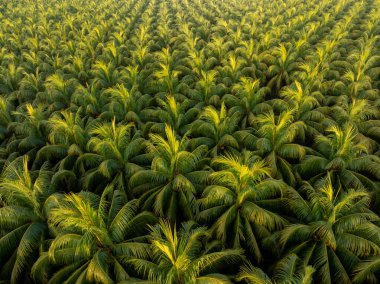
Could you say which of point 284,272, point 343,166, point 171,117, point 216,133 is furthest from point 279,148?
point 284,272

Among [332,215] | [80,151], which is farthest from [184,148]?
[332,215]

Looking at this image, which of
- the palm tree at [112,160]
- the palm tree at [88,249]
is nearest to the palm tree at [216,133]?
the palm tree at [112,160]

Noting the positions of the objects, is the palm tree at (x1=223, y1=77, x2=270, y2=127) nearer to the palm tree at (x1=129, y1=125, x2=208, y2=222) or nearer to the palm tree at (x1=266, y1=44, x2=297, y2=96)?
the palm tree at (x1=266, y1=44, x2=297, y2=96)

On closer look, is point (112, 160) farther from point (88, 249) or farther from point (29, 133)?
point (29, 133)

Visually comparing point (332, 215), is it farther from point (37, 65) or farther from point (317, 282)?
point (37, 65)

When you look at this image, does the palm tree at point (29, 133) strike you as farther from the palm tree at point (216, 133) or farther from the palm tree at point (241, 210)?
the palm tree at point (241, 210)

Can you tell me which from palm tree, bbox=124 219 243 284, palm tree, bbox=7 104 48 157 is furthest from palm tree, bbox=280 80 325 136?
palm tree, bbox=7 104 48 157
